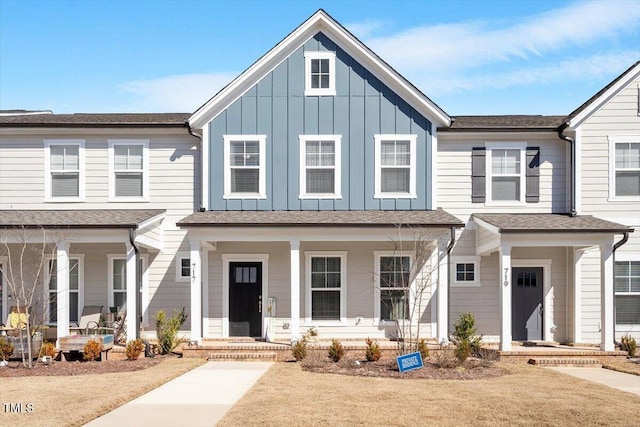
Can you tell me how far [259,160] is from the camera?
66.2 feet

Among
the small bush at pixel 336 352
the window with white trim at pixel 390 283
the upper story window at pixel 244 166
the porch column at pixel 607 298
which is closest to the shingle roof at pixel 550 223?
the porch column at pixel 607 298

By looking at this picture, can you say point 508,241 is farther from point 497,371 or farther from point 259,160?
point 259,160

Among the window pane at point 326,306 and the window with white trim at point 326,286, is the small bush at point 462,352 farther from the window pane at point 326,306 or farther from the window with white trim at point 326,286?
the window pane at point 326,306

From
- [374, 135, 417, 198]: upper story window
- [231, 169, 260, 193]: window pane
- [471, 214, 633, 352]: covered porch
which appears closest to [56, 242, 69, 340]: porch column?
[231, 169, 260, 193]: window pane

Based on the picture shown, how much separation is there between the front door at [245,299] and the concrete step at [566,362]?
24.6 ft

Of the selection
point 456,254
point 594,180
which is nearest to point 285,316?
point 456,254

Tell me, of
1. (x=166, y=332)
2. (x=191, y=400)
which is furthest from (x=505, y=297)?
(x=191, y=400)

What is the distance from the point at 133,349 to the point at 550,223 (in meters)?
10.8

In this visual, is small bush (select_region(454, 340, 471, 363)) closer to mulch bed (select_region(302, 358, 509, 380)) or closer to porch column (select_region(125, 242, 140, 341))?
mulch bed (select_region(302, 358, 509, 380))

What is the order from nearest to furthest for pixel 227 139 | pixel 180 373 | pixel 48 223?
pixel 180 373
pixel 48 223
pixel 227 139

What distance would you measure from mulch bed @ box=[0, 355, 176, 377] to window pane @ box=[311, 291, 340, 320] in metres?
4.72

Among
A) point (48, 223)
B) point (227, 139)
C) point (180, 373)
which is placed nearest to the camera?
point (180, 373)

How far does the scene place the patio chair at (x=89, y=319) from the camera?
19.6m

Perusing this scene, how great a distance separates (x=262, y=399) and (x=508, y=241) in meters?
8.84
